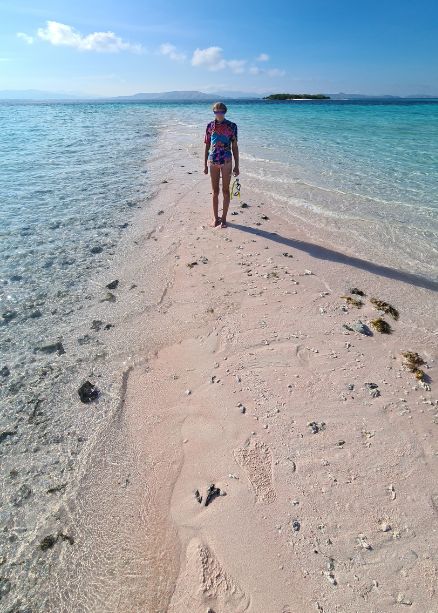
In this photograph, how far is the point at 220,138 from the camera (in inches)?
288

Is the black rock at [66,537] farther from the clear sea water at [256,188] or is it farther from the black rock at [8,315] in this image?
the clear sea water at [256,188]

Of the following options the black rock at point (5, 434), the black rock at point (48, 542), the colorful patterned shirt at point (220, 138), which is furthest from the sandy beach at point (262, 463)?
the colorful patterned shirt at point (220, 138)

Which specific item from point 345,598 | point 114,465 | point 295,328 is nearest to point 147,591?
point 114,465

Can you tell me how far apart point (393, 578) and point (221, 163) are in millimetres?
7177

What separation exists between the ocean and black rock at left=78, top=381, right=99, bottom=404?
0.09 meters

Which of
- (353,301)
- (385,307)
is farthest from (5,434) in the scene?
(385,307)

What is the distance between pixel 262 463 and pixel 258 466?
47 mm

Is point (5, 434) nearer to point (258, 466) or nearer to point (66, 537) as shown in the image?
point (66, 537)

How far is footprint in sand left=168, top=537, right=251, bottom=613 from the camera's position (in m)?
2.21

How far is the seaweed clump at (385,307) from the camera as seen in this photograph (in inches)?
197

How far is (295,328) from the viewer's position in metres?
4.68

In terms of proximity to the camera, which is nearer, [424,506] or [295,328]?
[424,506]

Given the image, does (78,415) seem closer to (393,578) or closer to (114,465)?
(114,465)

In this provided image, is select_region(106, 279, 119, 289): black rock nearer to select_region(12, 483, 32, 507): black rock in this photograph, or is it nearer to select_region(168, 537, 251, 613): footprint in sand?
Result: select_region(12, 483, 32, 507): black rock
